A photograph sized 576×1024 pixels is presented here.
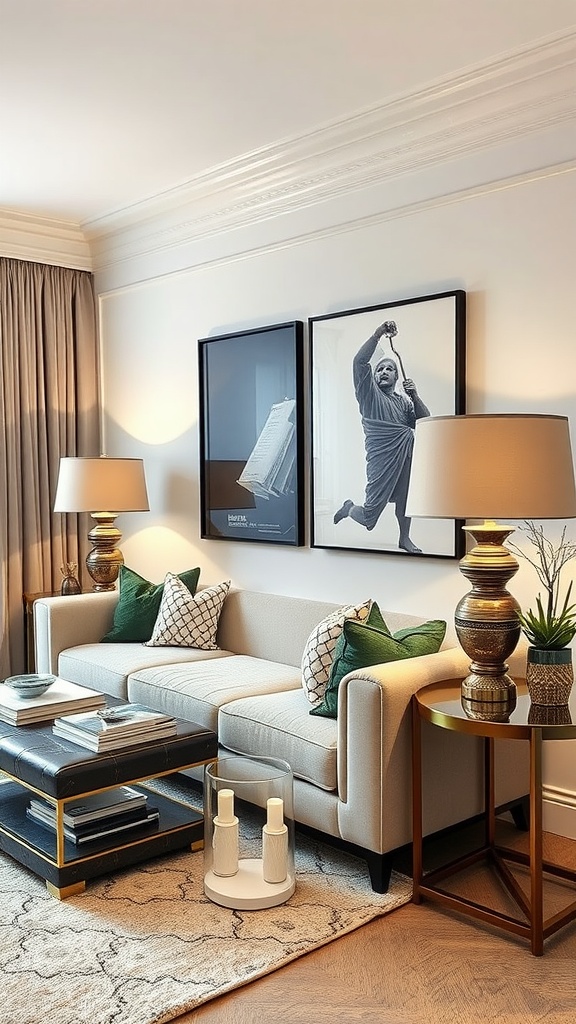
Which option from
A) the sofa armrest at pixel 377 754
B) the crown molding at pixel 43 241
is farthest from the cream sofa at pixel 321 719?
the crown molding at pixel 43 241

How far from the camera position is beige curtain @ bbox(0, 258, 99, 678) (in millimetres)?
5227

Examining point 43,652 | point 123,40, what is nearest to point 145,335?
point 43,652

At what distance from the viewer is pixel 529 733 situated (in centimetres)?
251

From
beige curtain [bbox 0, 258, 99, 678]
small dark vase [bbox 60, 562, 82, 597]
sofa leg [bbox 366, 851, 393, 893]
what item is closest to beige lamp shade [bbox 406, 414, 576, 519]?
sofa leg [bbox 366, 851, 393, 893]

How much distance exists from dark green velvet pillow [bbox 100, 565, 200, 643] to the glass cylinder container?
1.77m

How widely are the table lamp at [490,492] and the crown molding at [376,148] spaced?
124cm

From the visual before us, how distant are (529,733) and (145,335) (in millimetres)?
3511

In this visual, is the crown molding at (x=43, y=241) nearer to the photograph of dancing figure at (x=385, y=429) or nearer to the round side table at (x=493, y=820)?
the photograph of dancing figure at (x=385, y=429)

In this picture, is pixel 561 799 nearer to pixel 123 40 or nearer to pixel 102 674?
pixel 102 674

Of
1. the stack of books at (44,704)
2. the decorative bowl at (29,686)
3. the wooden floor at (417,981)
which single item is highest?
the decorative bowl at (29,686)

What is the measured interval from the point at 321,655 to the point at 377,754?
0.59 m

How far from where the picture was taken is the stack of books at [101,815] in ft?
9.62

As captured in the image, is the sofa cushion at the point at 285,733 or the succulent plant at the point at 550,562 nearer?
the sofa cushion at the point at 285,733

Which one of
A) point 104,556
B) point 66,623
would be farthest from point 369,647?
point 104,556
